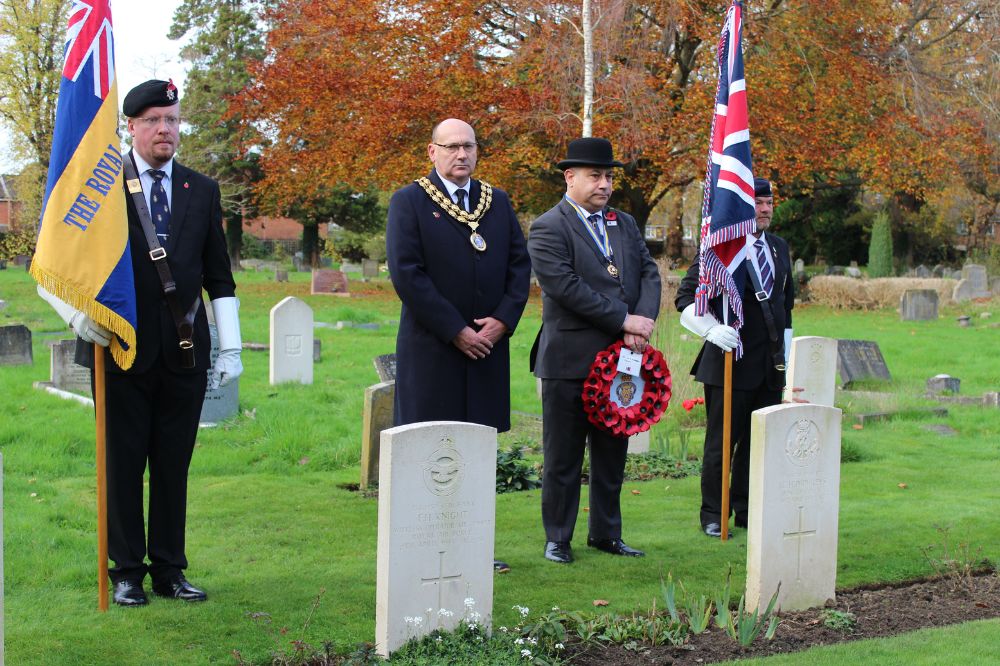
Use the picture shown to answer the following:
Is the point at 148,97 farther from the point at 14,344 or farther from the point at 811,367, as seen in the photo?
the point at 14,344

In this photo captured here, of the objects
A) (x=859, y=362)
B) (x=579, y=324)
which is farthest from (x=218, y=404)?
(x=859, y=362)

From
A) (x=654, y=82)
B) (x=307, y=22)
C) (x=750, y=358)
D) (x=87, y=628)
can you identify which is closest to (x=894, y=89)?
(x=654, y=82)

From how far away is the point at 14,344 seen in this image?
47.3ft

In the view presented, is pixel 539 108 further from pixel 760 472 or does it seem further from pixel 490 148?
pixel 760 472

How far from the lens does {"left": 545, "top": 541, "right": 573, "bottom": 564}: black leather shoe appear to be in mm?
6133

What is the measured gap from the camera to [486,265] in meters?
5.82

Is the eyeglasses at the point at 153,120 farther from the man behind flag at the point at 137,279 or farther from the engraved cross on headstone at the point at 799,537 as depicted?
the engraved cross on headstone at the point at 799,537

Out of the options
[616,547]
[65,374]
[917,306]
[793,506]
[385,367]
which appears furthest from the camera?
[917,306]

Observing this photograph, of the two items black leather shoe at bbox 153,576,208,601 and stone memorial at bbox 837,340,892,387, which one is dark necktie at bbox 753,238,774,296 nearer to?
black leather shoe at bbox 153,576,208,601

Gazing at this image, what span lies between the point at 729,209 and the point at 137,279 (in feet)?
11.6

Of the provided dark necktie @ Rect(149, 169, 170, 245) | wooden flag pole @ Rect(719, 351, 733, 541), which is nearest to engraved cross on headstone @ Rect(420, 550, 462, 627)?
dark necktie @ Rect(149, 169, 170, 245)

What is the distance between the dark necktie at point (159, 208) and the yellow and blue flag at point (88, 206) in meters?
0.24

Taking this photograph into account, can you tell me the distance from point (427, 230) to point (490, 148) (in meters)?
20.2

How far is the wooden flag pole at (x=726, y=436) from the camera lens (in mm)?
6629
